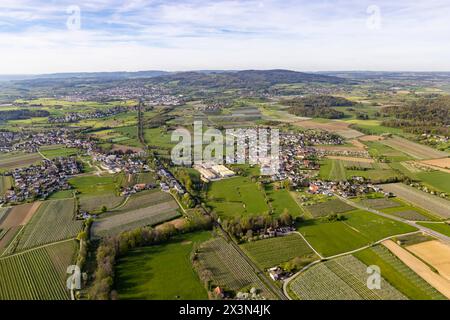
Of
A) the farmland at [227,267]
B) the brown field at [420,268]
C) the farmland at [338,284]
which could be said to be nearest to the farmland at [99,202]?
the farmland at [227,267]

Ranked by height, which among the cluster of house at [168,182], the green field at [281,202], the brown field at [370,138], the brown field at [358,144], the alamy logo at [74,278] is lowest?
the alamy logo at [74,278]

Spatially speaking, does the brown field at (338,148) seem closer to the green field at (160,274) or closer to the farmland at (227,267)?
the farmland at (227,267)

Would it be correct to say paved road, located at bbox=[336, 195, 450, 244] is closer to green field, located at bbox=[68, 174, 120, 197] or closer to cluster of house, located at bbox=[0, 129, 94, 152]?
green field, located at bbox=[68, 174, 120, 197]

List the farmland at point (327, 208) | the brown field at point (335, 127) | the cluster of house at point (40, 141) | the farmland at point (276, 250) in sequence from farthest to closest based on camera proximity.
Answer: the brown field at point (335, 127), the cluster of house at point (40, 141), the farmland at point (327, 208), the farmland at point (276, 250)

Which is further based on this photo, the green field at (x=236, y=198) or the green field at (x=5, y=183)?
the green field at (x=5, y=183)

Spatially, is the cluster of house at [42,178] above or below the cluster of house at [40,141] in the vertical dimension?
below

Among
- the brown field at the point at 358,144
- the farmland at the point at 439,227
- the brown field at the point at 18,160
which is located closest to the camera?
the farmland at the point at 439,227

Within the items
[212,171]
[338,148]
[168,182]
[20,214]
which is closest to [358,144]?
[338,148]

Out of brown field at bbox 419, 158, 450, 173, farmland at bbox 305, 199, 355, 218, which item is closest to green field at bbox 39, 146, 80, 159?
farmland at bbox 305, 199, 355, 218
